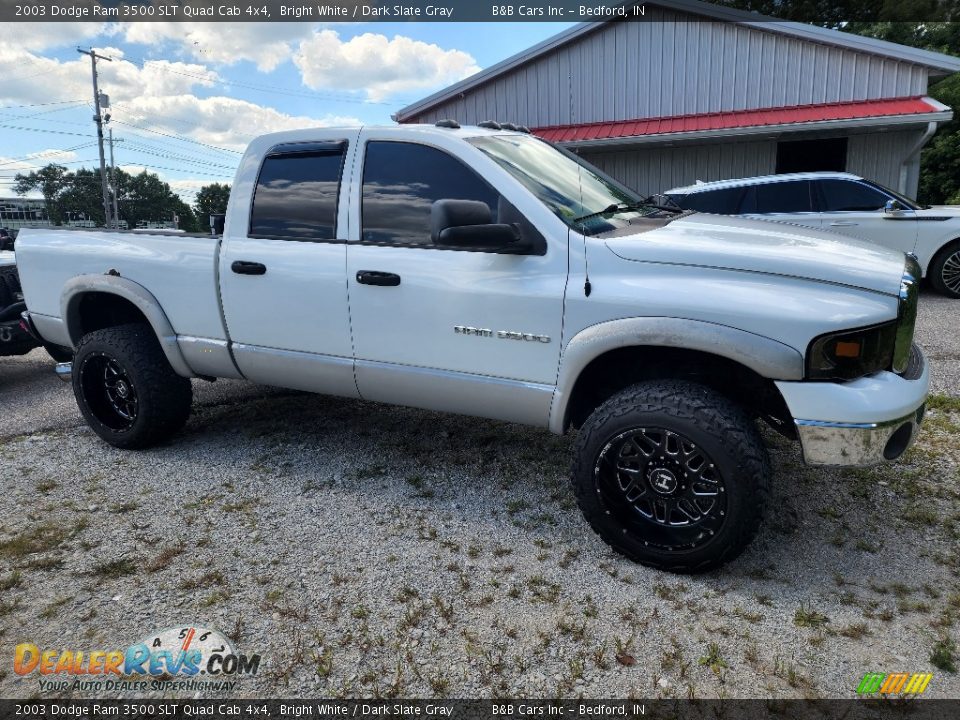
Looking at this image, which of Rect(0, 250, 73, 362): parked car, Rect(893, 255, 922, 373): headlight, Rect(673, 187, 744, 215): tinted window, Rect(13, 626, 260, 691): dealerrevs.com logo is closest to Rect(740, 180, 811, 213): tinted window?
Rect(673, 187, 744, 215): tinted window

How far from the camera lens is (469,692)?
225 centimetres

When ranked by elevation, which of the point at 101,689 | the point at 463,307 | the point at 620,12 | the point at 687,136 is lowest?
the point at 101,689

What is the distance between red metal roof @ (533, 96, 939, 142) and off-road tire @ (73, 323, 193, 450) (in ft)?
25.8

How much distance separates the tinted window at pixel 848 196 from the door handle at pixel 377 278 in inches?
311

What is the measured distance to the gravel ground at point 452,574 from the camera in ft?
7.70

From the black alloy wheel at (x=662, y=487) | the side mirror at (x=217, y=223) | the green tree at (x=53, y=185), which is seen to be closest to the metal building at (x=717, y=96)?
the side mirror at (x=217, y=223)

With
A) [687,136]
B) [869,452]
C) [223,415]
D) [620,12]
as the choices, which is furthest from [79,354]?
[620,12]

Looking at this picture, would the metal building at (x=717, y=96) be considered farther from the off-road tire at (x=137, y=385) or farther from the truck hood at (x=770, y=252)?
the off-road tire at (x=137, y=385)

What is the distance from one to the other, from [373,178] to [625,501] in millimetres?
2112

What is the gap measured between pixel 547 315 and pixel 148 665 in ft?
6.97

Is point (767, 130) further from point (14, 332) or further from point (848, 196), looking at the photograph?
point (14, 332)

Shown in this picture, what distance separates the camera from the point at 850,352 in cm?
256

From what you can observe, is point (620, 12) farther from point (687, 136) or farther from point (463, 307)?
point (463, 307)

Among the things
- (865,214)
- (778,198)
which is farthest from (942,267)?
(778,198)
